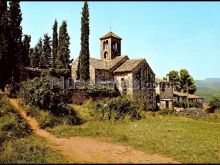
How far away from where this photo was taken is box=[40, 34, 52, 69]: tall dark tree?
211 feet

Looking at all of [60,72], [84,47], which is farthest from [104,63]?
[60,72]

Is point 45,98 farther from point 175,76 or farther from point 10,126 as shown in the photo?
point 175,76

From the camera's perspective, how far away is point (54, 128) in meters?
28.8

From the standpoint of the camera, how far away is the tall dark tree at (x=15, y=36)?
38.0m

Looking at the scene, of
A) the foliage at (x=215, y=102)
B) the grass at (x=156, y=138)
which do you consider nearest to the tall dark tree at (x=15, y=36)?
the grass at (x=156, y=138)

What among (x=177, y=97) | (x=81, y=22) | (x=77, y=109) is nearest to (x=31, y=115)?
(x=77, y=109)

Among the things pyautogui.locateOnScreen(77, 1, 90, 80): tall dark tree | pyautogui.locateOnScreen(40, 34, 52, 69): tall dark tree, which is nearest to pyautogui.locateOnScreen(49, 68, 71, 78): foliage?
pyautogui.locateOnScreen(77, 1, 90, 80): tall dark tree

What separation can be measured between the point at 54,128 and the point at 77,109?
312 inches

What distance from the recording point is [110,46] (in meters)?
53.4

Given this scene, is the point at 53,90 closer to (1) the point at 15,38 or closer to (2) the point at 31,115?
(2) the point at 31,115

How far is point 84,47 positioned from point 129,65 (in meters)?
7.87

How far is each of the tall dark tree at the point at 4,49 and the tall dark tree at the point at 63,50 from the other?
11846 mm

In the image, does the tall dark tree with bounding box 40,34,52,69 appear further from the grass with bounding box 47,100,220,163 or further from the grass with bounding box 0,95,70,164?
the grass with bounding box 0,95,70,164

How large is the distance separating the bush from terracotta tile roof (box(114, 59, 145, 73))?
9.98 m
